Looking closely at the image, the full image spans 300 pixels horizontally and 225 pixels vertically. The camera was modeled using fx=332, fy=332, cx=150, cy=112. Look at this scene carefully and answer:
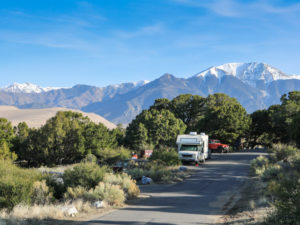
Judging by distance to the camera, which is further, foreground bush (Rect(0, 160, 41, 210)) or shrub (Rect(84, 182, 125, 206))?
shrub (Rect(84, 182, 125, 206))

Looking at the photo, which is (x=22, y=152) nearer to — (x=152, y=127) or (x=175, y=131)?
(x=152, y=127)

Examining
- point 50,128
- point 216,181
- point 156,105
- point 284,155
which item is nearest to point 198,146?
point 284,155

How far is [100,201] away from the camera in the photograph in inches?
488

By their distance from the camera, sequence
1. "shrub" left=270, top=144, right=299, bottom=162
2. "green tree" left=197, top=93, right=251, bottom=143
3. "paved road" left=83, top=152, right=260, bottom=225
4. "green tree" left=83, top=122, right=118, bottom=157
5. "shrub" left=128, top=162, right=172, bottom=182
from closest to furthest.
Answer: "paved road" left=83, top=152, right=260, bottom=225 < "shrub" left=128, top=162, right=172, bottom=182 < "shrub" left=270, top=144, right=299, bottom=162 < "green tree" left=83, top=122, right=118, bottom=157 < "green tree" left=197, top=93, right=251, bottom=143

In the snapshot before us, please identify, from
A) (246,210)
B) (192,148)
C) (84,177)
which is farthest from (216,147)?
(246,210)

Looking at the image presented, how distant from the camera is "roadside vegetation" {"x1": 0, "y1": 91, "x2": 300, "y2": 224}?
40.0 ft

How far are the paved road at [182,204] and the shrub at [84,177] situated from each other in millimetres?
2383

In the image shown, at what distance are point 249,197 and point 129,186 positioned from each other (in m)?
5.38

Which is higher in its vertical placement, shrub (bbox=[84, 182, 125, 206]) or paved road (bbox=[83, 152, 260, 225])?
shrub (bbox=[84, 182, 125, 206])

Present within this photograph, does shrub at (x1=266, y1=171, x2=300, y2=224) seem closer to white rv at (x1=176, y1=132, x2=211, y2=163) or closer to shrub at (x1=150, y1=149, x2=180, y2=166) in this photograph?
A: shrub at (x1=150, y1=149, x2=180, y2=166)

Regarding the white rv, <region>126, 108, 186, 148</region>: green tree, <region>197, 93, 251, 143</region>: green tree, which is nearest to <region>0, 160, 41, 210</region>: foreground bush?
the white rv

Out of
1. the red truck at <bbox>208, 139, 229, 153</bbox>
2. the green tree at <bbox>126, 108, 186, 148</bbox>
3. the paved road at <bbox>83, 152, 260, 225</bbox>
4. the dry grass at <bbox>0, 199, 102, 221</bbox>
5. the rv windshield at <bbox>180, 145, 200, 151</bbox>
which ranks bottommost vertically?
the paved road at <bbox>83, 152, 260, 225</bbox>

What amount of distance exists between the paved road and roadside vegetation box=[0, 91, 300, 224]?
48.5 inches

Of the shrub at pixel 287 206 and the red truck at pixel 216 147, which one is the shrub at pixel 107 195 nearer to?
the shrub at pixel 287 206
